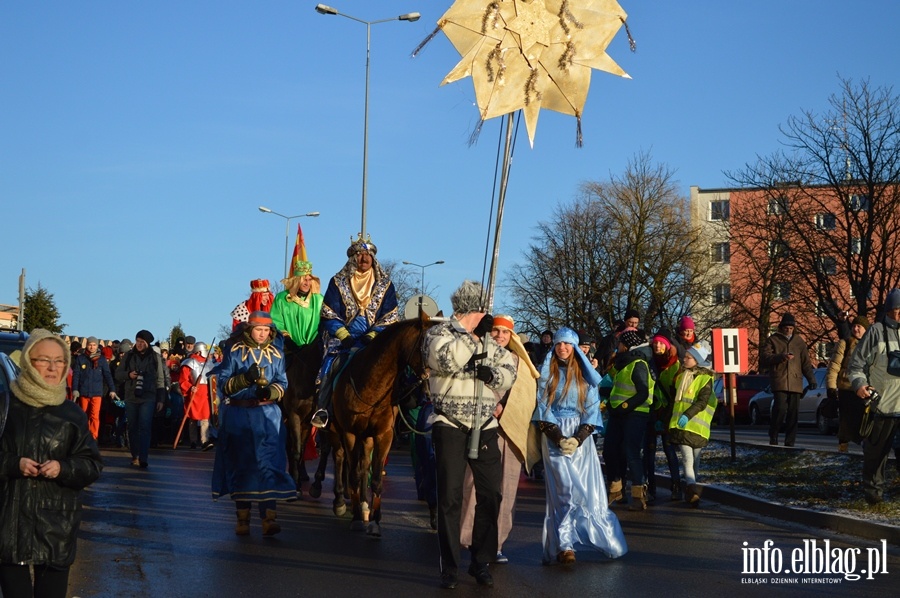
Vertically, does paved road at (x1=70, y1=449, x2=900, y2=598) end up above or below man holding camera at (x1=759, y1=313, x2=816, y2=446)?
below

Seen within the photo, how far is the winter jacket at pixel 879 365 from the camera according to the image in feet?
40.4

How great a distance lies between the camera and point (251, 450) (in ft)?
36.8

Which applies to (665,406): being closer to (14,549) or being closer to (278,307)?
(278,307)

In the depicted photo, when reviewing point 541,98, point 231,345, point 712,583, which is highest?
point 541,98

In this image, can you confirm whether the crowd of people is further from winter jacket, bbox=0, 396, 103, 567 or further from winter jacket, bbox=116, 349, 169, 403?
winter jacket, bbox=116, 349, 169, 403

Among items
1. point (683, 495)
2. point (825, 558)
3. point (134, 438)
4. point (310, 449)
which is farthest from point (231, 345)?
point (134, 438)

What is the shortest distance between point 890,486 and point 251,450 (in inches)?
265

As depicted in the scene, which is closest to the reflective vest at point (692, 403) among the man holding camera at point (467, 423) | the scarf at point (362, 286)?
the scarf at point (362, 286)

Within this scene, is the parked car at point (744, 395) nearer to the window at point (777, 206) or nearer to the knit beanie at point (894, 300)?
the window at point (777, 206)

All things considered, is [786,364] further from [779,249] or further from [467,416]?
[779,249]

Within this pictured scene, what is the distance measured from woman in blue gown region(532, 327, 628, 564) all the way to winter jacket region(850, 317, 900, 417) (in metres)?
3.40

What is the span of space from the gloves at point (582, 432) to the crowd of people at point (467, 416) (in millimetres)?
11

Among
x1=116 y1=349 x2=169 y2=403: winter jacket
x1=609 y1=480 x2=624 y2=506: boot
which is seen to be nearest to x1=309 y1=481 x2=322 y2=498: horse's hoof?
x1=609 y1=480 x2=624 y2=506: boot

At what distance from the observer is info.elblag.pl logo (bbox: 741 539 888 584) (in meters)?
9.08
